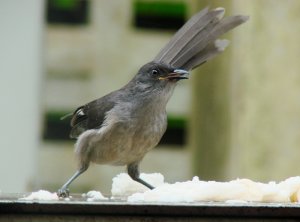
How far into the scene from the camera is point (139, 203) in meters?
3.17

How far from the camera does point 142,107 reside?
5082 mm

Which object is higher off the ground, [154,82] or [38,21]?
[38,21]

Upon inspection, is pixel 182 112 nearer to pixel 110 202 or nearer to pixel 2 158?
pixel 2 158

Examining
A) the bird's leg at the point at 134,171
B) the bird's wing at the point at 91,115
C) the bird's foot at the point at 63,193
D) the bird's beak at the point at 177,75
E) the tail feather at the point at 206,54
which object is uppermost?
the tail feather at the point at 206,54

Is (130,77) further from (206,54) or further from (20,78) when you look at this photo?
(206,54)

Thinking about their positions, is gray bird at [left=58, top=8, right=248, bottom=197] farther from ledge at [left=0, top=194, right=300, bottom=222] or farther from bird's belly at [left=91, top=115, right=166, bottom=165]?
ledge at [left=0, top=194, right=300, bottom=222]

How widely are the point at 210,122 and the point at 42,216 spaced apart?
11.4 ft

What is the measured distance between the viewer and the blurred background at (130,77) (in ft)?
20.7

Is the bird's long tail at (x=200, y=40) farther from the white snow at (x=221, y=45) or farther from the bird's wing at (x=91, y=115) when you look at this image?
the bird's wing at (x=91, y=115)

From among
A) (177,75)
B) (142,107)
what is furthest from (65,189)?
(177,75)

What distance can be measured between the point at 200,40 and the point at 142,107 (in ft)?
1.34

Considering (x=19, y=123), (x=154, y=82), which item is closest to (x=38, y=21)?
(x=19, y=123)

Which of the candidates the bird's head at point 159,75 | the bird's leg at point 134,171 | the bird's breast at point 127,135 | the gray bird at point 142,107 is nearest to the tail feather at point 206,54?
the gray bird at point 142,107

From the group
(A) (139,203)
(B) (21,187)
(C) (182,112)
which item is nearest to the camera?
(A) (139,203)
